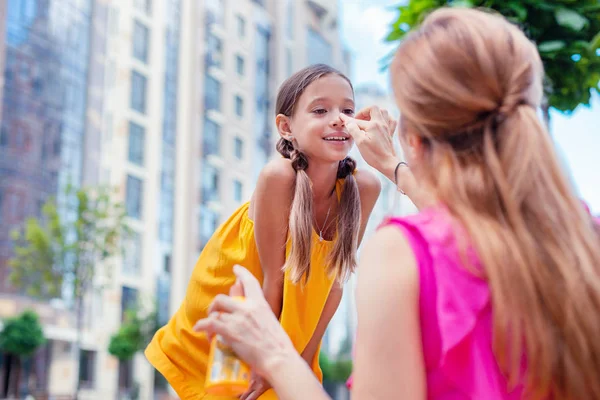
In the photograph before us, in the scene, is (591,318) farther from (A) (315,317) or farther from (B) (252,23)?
(B) (252,23)

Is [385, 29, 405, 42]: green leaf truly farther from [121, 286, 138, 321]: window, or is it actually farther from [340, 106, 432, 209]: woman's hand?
[121, 286, 138, 321]: window

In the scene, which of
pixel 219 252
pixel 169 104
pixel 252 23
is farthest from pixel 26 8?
pixel 219 252

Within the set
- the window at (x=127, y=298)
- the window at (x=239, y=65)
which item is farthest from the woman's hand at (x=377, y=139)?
the window at (x=239, y=65)

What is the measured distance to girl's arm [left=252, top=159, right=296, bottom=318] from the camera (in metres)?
2.28

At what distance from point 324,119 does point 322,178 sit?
194 millimetres

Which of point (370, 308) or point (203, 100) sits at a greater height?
point (203, 100)

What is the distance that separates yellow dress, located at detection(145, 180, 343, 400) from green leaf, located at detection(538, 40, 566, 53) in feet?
8.22

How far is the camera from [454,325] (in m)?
1.08

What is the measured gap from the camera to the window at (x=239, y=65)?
37.9 meters

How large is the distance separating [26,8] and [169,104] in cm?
914

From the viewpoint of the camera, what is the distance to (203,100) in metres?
35.1

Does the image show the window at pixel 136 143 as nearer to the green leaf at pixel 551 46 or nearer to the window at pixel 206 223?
the window at pixel 206 223

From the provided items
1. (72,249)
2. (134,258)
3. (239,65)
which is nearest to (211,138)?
(239,65)

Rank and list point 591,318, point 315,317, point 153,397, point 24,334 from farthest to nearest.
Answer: point 153,397
point 24,334
point 315,317
point 591,318
